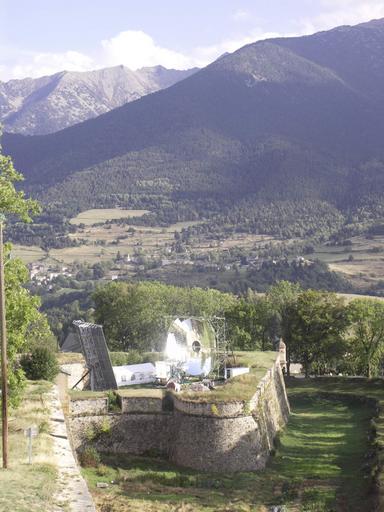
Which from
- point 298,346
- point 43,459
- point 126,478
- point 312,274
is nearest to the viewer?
point 43,459

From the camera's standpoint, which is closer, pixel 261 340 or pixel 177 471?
pixel 177 471

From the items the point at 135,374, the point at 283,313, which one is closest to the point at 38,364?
the point at 135,374

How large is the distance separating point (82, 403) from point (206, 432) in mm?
6385

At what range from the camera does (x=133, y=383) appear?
48.8 meters

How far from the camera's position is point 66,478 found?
25219mm

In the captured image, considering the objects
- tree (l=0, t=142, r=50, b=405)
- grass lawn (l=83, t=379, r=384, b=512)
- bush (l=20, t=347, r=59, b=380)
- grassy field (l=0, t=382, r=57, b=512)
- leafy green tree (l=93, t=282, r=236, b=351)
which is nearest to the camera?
grassy field (l=0, t=382, r=57, b=512)

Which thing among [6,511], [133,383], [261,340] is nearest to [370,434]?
[133,383]

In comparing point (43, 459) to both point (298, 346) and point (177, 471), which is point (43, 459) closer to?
point (177, 471)

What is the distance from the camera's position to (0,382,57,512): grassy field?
71.2 ft

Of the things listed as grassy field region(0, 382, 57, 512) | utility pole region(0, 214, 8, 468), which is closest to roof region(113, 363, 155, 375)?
grassy field region(0, 382, 57, 512)

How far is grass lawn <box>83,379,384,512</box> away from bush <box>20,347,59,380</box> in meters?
8.88

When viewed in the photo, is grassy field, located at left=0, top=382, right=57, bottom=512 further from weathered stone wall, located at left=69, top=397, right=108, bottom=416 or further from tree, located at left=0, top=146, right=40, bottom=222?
tree, located at left=0, top=146, right=40, bottom=222

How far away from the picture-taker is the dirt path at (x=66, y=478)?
22.1 metres

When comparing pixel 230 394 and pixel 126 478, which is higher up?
pixel 230 394
